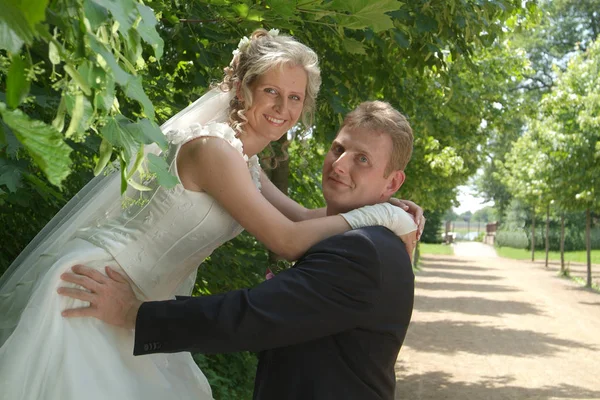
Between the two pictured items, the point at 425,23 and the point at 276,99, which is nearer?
the point at 276,99

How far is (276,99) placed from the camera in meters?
3.12

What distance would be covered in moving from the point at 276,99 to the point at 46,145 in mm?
1886

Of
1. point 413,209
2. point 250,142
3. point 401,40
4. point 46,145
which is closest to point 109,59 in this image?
point 46,145

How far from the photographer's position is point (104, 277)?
2709 mm

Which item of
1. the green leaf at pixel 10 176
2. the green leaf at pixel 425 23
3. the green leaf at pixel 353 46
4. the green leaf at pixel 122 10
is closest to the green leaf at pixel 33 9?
the green leaf at pixel 122 10

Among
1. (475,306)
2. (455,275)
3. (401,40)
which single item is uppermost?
(401,40)

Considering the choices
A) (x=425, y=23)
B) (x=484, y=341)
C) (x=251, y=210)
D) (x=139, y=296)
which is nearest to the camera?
(x=251, y=210)

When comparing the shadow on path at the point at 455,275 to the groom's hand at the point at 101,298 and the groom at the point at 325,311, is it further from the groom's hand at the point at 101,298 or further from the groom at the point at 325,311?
the groom's hand at the point at 101,298

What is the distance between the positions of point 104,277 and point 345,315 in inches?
30.5

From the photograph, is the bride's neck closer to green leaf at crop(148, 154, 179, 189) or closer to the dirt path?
green leaf at crop(148, 154, 179, 189)

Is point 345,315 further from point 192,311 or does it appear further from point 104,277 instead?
point 104,277

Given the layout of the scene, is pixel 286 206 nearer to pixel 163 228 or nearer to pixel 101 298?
pixel 163 228

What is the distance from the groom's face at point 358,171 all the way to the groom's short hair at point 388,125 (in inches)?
0.7

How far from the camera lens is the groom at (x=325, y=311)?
2.52 m
